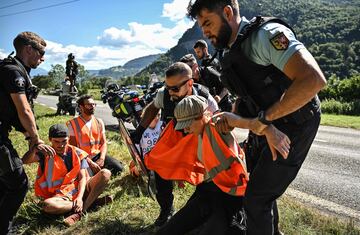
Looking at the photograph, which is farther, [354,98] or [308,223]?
[354,98]

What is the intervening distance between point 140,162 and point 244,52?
6.79ft

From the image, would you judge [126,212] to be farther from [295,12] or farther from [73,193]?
[295,12]

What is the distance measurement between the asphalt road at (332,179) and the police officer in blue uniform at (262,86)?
A: 7.27 feet

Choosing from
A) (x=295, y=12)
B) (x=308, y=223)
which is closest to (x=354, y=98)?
(x=308, y=223)

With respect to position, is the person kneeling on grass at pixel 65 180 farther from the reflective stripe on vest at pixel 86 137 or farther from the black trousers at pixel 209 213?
the black trousers at pixel 209 213

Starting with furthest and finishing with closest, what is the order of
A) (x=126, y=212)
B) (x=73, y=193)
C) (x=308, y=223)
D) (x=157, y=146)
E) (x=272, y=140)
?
(x=73, y=193) < (x=126, y=212) < (x=308, y=223) < (x=157, y=146) < (x=272, y=140)

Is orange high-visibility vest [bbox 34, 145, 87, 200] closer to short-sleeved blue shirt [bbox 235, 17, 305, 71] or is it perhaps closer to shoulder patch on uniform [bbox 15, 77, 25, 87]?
shoulder patch on uniform [bbox 15, 77, 25, 87]

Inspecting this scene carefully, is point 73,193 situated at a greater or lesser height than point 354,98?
greater

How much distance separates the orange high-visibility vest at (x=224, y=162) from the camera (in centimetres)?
251

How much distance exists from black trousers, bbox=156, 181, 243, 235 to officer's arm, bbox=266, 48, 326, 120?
1.10 metres

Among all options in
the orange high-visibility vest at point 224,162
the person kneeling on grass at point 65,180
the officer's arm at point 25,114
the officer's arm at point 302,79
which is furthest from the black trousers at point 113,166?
the officer's arm at point 302,79

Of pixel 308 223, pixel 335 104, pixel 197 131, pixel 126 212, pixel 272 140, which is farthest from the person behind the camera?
pixel 335 104

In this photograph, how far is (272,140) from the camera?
196 cm

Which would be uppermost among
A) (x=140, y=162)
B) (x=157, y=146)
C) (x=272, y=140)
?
(x=272, y=140)
